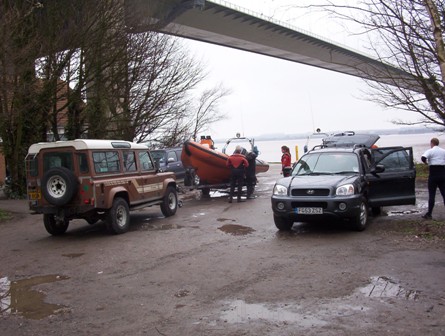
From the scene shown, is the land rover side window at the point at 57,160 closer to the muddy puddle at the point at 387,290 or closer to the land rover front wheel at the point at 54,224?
the land rover front wheel at the point at 54,224

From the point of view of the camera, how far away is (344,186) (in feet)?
28.9

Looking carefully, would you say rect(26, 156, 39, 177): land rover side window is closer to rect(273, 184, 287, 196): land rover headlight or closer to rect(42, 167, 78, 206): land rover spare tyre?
rect(42, 167, 78, 206): land rover spare tyre

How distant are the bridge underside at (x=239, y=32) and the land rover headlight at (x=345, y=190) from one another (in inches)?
403

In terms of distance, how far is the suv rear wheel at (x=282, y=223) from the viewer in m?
9.43

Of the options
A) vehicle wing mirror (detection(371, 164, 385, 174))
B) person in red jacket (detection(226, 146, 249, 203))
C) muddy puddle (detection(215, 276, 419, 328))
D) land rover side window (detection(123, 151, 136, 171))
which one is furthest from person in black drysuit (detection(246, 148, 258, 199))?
muddy puddle (detection(215, 276, 419, 328))

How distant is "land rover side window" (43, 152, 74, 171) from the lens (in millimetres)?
9336

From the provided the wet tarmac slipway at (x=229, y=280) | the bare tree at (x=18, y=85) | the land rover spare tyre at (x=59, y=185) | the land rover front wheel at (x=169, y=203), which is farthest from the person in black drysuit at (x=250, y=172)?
the bare tree at (x=18, y=85)

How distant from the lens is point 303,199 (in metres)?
8.84

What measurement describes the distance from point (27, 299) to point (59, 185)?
3.66m

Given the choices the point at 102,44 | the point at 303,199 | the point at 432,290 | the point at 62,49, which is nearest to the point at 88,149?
the point at 303,199

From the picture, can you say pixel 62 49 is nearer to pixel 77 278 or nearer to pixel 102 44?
pixel 102 44

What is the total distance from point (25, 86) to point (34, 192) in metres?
6.37

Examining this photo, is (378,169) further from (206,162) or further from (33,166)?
(33,166)

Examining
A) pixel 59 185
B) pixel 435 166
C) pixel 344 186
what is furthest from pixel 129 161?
pixel 435 166
